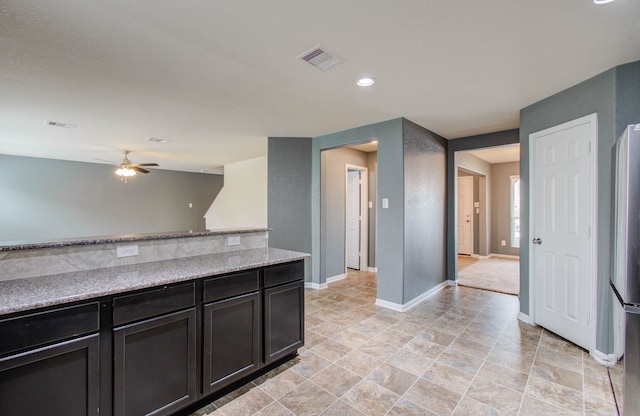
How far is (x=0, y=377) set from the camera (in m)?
1.24

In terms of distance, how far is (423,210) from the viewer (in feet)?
13.6

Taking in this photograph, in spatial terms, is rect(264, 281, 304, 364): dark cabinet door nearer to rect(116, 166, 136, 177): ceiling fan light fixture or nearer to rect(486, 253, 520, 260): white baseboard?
rect(116, 166, 136, 177): ceiling fan light fixture

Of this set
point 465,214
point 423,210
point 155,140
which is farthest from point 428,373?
point 465,214

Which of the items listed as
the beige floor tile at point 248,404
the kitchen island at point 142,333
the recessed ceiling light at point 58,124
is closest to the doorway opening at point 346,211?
the kitchen island at point 142,333

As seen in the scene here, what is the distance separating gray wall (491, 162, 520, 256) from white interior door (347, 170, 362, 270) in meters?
4.14

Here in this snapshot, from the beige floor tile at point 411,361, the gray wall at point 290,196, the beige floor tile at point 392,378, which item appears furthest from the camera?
the gray wall at point 290,196

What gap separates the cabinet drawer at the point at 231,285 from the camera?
6.27ft

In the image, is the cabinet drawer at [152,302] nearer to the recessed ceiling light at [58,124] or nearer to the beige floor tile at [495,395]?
the beige floor tile at [495,395]

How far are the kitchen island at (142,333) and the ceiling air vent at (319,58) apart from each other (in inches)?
62.2

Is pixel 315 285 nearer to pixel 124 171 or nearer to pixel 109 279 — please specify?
pixel 109 279

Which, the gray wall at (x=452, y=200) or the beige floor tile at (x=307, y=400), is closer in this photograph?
the beige floor tile at (x=307, y=400)

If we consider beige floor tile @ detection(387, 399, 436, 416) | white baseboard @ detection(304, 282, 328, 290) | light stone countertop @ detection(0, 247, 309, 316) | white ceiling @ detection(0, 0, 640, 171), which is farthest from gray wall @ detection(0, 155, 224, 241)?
beige floor tile @ detection(387, 399, 436, 416)

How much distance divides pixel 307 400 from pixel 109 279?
149 cm

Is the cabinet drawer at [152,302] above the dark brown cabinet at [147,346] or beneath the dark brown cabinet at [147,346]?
above
